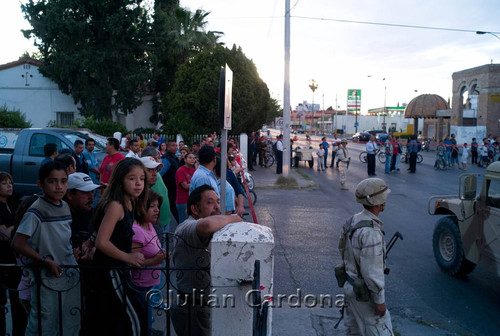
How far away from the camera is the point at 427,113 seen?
1886 inches

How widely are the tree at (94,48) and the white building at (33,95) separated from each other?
1.11 m

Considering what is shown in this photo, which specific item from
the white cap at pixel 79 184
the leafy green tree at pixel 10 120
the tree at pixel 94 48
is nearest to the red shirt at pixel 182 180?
the white cap at pixel 79 184

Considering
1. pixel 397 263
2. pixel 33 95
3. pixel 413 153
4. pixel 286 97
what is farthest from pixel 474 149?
pixel 33 95

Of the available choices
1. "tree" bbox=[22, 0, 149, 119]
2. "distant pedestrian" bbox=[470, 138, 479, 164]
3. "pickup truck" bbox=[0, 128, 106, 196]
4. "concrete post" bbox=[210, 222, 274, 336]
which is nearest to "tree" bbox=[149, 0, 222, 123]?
"tree" bbox=[22, 0, 149, 119]

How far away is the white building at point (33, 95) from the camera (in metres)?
28.5

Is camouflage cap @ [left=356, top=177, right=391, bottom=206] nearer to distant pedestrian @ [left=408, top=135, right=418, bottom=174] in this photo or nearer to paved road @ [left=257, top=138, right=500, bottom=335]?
paved road @ [left=257, top=138, right=500, bottom=335]

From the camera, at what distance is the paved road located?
5215 mm

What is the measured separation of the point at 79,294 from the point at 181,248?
0.85 metres

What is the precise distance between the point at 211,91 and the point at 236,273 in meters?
20.8

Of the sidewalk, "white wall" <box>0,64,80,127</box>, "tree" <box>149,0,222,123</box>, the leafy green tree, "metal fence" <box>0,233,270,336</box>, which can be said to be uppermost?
"tree" <box>149,0,222,123</box>

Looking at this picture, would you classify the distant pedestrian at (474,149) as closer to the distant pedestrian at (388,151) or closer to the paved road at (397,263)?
the distant pedestrian at (388,151)

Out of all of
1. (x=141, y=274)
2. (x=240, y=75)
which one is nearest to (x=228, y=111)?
(x=141, y=274)

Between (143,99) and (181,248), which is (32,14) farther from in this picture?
(181,248)

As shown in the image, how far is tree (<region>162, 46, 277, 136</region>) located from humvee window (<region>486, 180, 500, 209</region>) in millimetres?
17616
